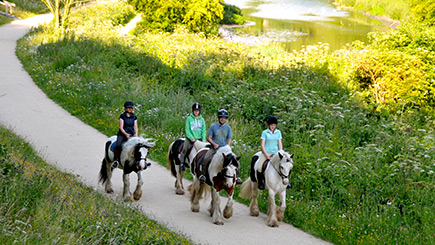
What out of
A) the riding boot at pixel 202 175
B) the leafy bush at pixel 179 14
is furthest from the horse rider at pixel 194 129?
the leafy bush at pixel 179 14

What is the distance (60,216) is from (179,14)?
34.9 metres

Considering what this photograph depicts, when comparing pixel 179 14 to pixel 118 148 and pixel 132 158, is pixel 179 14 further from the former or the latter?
pixel 132 158

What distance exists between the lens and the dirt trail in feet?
32.4

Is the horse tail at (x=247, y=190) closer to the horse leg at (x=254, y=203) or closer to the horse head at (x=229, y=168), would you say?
the horse leg at (x=254, y=203)

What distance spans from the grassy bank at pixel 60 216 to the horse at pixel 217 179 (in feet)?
4.38

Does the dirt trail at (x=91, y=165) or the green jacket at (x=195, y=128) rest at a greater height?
the green jacket at (x=195, y=128)

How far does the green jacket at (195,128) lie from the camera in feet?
36.6

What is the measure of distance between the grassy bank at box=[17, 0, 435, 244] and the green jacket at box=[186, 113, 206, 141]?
6.53 ft

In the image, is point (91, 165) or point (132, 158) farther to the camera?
point (91, 165)

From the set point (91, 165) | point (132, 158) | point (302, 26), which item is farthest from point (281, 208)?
point (302, 26)

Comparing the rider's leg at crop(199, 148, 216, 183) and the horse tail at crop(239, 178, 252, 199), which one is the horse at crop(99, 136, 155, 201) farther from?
the horse tail at crop(239, 178, 252, 199)

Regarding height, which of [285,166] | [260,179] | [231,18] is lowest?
[231,18]

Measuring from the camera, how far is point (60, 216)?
7.80 meters

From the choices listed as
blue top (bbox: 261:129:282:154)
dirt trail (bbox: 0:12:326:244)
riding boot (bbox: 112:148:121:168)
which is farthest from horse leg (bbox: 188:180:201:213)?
riding boot (bbox: 112:148:121:168)
